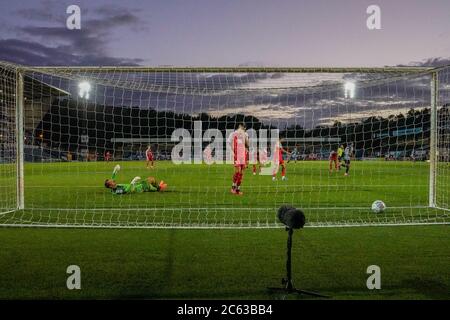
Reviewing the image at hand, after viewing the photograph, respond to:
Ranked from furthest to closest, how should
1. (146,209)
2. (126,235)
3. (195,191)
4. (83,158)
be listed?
1. (83,158)
2. (195,191)
3. (146,209)
4. (126,235)

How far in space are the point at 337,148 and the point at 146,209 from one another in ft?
67.1

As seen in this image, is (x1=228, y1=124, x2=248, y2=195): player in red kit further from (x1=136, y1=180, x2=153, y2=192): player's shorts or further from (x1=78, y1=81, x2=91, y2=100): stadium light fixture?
(x1=78, y1=81, x2=91, y2=100): stadium light fixture

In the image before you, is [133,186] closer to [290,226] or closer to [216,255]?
[216,255]

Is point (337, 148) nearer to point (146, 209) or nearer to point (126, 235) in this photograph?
point (146, 209)

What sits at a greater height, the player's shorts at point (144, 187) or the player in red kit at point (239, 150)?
the player in red kit at point (239, 150)

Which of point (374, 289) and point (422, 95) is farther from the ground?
point (422, 95)

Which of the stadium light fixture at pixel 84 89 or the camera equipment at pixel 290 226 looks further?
the stadium light fixture at pixel 84 89

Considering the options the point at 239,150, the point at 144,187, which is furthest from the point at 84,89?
the point at 239,150

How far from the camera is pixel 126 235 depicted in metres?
7.63

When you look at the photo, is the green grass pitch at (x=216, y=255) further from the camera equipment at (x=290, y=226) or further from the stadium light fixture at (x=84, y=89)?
the stadium light fixture at (x=84, y=89)

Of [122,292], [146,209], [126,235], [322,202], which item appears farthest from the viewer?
Answer: [322,202]

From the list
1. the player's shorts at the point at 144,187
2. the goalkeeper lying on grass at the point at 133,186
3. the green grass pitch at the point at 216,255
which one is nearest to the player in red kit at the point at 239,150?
the goalkeeper lying on grass at the point at 133,186
